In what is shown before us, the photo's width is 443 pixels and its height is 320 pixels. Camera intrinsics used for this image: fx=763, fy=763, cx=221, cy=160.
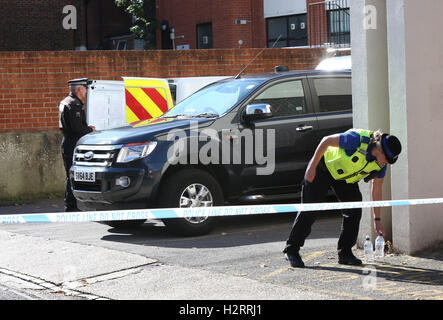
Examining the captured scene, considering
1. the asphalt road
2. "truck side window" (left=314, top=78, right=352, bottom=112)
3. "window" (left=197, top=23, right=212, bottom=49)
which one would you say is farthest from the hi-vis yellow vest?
"window" (left=197, top=23, right=212, bottom=49)

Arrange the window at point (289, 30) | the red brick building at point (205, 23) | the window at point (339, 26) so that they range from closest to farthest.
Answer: the window at point (339, 26) < the red brick building at point (205, 23) < the window at point (289, 30)

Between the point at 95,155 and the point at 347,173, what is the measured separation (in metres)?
3.42

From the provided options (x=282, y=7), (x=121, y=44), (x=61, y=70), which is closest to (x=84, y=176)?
(x=61, y=70)

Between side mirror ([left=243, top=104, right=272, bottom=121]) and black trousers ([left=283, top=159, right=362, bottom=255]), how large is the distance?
2.12 metres

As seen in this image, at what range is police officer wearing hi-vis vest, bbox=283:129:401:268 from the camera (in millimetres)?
6535

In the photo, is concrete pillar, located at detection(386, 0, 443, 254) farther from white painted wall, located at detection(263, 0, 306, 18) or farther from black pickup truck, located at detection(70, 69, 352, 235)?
white painted wall, located at detection(263, 0, 306, 18)

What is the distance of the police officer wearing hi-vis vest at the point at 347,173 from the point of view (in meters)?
6.54

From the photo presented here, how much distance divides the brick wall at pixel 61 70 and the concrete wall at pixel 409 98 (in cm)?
721

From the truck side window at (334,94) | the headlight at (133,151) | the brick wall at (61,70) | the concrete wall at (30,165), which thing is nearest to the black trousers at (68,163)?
the concrete wall at (30,165)

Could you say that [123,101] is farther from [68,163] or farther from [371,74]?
[371,74]

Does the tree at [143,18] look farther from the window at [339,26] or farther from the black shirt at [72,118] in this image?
the black shirt at [72,118]

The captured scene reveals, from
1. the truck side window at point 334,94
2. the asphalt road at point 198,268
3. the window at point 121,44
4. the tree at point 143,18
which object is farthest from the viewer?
the window at point 121,44

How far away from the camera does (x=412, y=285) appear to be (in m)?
6.35
